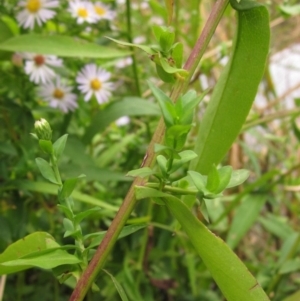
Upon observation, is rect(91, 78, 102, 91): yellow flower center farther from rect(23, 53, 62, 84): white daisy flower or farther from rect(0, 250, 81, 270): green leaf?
rect(0, 250, 81, 270): green leaf

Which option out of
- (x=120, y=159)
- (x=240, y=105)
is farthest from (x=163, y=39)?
(x=120, y=159)

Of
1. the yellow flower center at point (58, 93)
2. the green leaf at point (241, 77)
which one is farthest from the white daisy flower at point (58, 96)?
the green leaf at point (241, 77)

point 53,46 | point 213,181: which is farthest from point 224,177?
point 53,46

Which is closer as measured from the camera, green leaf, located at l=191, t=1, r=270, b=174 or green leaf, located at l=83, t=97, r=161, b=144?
green leaf, located at l=191, t=1, r=270, b=174

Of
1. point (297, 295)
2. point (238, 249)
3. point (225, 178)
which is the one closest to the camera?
point (225, 178)

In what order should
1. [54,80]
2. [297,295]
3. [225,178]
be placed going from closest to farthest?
[225,178], [297,295], [54,80]

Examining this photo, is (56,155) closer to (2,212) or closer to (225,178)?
(225,178)

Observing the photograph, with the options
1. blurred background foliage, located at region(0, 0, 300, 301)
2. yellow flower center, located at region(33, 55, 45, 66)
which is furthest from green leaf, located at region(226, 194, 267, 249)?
yellow flower center, located at region(33, 55, 45, 66)
